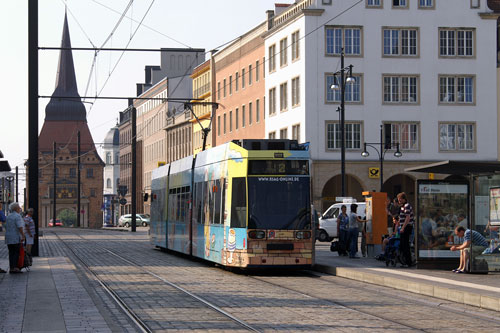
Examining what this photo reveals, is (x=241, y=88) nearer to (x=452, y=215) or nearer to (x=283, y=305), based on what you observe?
(x=452, y=215)

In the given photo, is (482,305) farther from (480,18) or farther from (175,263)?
(480,18)

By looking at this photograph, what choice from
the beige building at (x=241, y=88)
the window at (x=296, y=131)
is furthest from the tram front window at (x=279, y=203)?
the beige building at (x=241, y=88)

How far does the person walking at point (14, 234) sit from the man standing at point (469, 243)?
9543mm

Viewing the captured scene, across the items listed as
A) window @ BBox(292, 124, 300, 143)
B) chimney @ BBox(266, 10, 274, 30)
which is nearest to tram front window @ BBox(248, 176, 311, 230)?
window @ BBox(292, 124, 300, 143)

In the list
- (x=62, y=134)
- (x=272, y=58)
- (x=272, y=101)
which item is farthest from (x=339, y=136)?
(x=62, y=134)

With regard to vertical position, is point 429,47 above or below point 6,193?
above

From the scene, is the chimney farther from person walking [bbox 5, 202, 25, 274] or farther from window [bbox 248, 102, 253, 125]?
person walking [bbox 5, 202, 25, 274]

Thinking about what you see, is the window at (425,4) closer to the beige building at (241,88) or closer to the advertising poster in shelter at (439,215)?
the beige building at (241,88)

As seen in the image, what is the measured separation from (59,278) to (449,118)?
158ft

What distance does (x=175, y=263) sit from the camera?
29.0 meters

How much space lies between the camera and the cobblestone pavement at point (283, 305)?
520 inches

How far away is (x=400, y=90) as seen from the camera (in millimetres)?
66062

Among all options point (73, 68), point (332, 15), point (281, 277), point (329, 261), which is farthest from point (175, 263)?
point (73, 68)

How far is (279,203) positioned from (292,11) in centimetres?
4739
